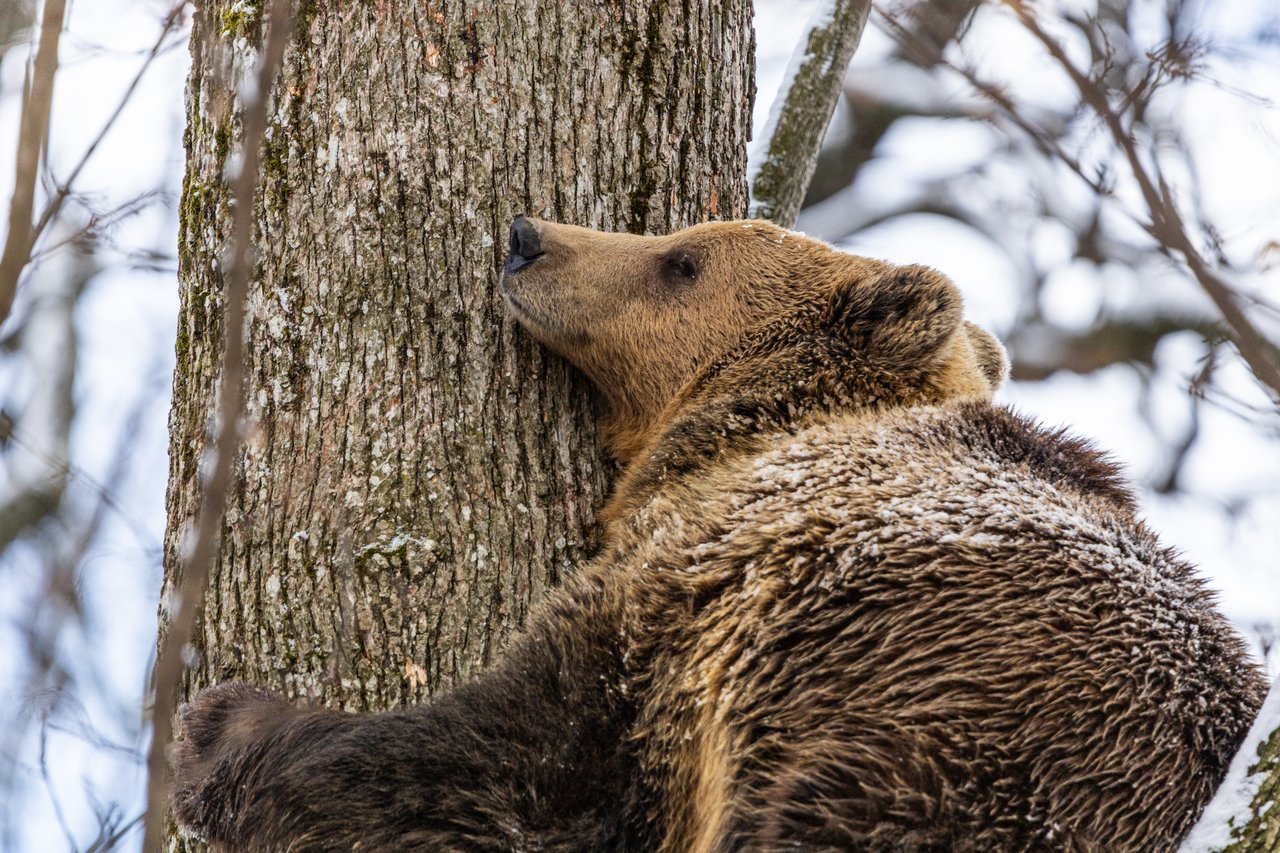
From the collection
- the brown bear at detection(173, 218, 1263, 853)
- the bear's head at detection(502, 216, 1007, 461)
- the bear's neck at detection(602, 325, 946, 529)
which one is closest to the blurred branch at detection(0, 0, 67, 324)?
the brown bear at detection(173, 218, 1263, 853)

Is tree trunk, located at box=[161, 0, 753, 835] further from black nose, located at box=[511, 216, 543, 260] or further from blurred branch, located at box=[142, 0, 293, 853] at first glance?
blurred branch, located at box=[142, 0, 293, 853]


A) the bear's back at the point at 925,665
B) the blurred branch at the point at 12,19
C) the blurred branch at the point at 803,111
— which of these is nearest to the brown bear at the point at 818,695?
the bear's back at the point at 925,665

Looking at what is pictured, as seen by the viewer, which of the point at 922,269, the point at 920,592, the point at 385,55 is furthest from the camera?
the point at 922,269

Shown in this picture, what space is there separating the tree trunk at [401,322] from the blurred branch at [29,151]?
3.20ft

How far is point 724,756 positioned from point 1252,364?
1.51 metres

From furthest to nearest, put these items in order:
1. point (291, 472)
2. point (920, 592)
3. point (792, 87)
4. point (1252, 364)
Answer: point (792, 87)
point (291, 472)
point (920, 592)
point (1252, 364)

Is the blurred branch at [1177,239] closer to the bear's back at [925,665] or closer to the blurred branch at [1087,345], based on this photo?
the bear's back at [925,665]

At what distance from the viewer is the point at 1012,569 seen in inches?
116

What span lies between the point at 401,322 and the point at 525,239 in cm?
46

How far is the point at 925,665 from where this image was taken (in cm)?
279

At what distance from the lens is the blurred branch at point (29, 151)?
225cm

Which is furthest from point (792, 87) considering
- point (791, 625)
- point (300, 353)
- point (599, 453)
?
point (791, 625)

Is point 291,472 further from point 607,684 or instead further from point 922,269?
point 922,269

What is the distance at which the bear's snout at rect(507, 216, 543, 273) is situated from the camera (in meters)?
3.65
